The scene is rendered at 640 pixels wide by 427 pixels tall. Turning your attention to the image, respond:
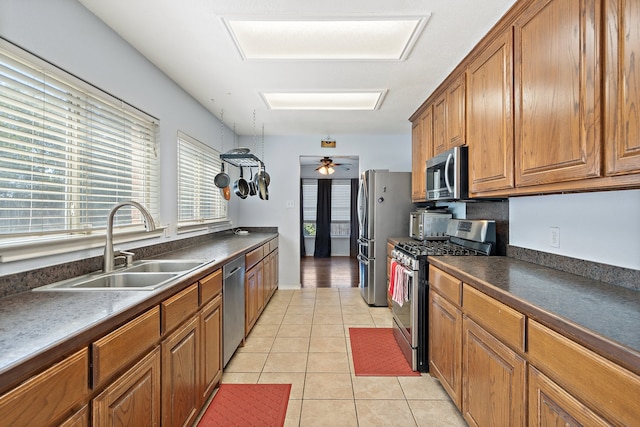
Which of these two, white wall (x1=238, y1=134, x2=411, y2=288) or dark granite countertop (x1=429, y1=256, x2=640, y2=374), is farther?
white wall (x1=238, y1=134, x2=411, y2=288)

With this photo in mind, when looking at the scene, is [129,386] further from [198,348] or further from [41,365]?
[198,348]

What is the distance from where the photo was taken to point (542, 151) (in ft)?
5.16

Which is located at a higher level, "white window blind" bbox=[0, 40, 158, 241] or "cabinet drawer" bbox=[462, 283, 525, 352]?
"white window blind" bbox=[0, 40, 158, 241]

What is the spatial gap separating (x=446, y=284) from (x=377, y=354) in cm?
108

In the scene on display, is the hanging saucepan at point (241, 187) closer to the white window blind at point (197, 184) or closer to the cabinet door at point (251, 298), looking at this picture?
the white window blind at point (197, 184)

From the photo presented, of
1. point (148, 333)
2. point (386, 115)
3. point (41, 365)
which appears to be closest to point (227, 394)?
point (148, 333)

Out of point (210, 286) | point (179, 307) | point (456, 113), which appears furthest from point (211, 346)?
point (456, 113)

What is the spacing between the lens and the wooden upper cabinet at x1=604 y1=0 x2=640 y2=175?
1.08 meters

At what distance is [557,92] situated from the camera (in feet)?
4.76

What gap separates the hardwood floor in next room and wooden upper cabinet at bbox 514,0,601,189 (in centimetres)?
383

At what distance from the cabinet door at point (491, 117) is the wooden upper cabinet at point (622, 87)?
0.65 meters

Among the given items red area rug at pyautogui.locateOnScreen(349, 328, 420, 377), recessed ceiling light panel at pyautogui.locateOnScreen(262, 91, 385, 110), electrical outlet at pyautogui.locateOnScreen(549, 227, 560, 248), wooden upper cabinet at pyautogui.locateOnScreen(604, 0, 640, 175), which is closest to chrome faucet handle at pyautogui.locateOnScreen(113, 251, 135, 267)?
red area rug at pyautogui.locateOnScreen(349, 328, 420, 377)

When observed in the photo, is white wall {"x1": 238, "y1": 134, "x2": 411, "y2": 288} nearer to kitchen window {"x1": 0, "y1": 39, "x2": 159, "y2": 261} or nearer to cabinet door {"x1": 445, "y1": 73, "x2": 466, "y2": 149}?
cabinet door {"x1": 445, "y1": 73, "x2": 466, "y2": 149}

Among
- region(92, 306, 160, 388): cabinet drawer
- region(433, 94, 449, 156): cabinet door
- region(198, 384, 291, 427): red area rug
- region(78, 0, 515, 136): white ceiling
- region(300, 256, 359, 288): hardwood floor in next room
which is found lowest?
region(198, 384, 291, 427): red area rug
